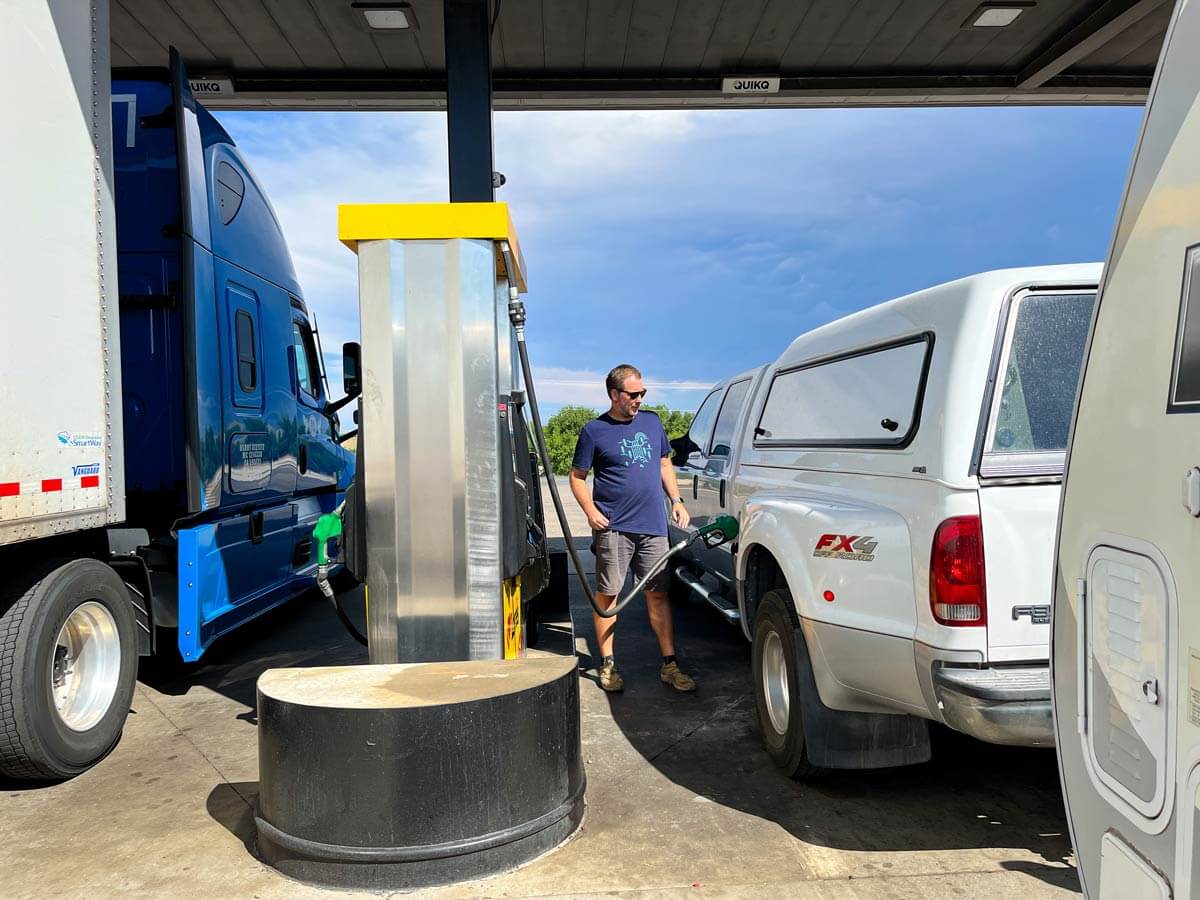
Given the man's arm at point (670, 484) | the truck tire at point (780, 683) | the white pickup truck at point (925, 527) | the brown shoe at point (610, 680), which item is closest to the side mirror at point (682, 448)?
the man's arm at point (670, 484)

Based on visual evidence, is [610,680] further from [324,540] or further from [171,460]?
[171,460]

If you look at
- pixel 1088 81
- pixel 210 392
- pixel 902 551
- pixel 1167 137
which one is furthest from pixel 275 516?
pixel 1088 81

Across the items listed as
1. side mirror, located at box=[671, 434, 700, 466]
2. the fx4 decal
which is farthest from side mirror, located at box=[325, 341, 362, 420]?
the fx4 decal

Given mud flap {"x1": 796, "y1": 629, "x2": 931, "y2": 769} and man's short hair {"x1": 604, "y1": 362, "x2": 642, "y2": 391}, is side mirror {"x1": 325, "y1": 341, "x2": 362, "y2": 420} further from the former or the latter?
mud flap {"x1": 796, "y1": 629, "x2": 931, "y2": 769}

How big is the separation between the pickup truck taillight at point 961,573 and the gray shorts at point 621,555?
2.69 metres

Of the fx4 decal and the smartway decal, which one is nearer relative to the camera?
the fx4 decal

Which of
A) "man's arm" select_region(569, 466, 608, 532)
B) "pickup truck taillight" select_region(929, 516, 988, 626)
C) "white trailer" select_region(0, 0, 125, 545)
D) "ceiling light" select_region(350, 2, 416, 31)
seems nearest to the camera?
"pickup truck taillight" select_region(929, 516, 988, 626)

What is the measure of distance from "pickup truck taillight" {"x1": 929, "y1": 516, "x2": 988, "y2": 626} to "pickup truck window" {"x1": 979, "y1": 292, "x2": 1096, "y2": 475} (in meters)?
0.21

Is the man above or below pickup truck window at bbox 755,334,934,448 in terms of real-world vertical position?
below

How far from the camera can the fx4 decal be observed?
3.32 m

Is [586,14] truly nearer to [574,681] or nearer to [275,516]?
[275,516]

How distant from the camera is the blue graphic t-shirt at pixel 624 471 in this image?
215 inches

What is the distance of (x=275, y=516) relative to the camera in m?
6.88

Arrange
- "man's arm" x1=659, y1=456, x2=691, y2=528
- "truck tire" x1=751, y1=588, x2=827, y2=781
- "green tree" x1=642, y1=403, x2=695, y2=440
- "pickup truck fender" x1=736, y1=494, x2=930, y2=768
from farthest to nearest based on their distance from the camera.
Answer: "green tree" x1=642, y1=403, x2=695, y2=440 < "man's arm" x1=659, y1=456, x2=691, y2=528 < "truck tire" x1=751, y1=588, x2=827, y2=781 < "pickup truck fender" x1=736, y1=494, x2=930, y2=768
